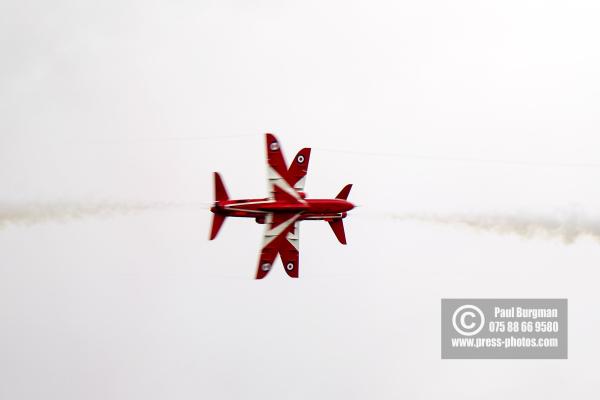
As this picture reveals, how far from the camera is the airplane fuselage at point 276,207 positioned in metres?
55.6

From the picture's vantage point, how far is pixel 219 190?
55625mm

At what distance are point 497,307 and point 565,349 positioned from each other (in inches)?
207

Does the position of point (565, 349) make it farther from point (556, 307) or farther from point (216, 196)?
point (216, 196)

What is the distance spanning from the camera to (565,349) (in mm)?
64500

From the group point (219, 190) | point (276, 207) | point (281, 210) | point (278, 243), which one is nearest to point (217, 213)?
point (219, 190)

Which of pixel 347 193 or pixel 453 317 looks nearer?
pixel 347 193

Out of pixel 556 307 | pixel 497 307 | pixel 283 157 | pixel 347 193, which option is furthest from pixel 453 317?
pixel 283 157

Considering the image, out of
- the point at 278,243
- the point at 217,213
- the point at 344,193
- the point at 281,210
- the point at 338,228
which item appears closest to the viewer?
the point at 217,213

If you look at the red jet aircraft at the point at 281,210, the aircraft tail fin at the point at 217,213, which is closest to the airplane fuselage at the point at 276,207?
the red jet aircraft at the point at 281,210

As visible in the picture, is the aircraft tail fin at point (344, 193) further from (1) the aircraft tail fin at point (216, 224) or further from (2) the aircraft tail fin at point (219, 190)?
(1) the aircraft tail fin at point (216, 224)

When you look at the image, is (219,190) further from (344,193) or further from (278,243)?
(344,193)

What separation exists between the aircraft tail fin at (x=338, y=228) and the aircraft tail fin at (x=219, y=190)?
619 centimetres

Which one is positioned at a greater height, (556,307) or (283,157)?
(283,157)

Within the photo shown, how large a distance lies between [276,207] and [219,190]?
10.7 ft
